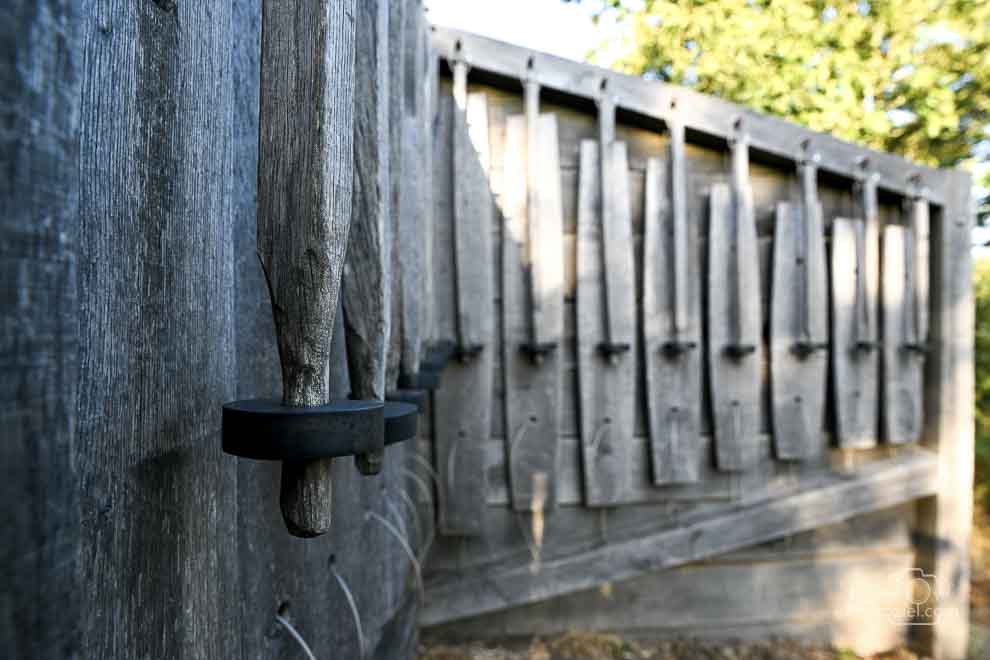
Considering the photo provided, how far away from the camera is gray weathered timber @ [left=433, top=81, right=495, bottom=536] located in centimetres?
295

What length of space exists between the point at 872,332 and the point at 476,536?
238cm

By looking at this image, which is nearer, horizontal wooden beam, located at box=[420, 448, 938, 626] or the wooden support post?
the wooden support post

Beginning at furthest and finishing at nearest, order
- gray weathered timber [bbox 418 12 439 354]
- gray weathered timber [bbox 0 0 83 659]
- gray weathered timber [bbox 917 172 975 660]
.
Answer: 1. gray weathered timber [bbox 917 172 975 660]
2. gray weathered timber [bbox 418 12 439 354]
3. gray weathered timber [bbox 0 0 83 659]

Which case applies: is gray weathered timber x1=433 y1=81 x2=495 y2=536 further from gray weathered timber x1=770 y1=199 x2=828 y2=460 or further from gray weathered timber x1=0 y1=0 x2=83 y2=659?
gray weathered timber x1=0 y1=0 x2=83 y2=659

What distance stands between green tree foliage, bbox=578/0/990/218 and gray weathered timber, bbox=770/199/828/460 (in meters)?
1.86

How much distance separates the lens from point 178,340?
30.0 inches

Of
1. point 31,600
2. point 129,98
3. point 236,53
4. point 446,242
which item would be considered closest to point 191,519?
point 31,600

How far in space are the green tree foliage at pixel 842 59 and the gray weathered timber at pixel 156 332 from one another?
15.6 feet

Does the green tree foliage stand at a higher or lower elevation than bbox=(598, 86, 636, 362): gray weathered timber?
higher

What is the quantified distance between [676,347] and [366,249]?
234cm

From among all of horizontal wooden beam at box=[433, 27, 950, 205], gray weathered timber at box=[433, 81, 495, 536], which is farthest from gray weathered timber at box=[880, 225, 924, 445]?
gray weathered timber at box=[433, 81, 495, 536]

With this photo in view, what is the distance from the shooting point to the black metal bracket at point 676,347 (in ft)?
10.1

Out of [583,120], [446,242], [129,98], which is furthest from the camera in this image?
[583,120]

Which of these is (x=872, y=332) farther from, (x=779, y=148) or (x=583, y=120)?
(x=583, y=120)
